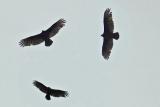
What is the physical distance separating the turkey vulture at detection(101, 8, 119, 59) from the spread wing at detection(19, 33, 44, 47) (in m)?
3.19

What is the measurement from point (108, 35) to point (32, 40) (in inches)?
153

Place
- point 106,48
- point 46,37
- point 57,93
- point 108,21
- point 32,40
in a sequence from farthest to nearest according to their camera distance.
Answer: point 106,48, point 32,40, point 46,37, point 108,21, point 57,93

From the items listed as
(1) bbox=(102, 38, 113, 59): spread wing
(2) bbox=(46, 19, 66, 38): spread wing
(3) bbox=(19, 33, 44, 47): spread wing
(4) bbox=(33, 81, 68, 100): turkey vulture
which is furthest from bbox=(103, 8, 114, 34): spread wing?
(4) bbox=(33, 81, 68, 100): turkey vulture

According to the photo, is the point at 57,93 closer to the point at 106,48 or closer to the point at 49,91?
the point at 49,91

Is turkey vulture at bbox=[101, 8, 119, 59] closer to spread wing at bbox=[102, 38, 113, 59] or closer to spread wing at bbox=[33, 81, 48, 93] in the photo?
spread wing at bbox=[102, 38, 113, 59]

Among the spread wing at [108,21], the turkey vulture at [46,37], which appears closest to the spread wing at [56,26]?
the turkey vulture at [46,37]

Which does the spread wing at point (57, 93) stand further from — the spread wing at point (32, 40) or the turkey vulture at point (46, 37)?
the spread wing at point (32, 40)

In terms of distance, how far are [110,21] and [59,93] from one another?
4378 millimetres

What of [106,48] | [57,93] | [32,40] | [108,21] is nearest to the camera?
[57,93]

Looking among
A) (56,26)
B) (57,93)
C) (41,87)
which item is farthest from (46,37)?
(57,93)

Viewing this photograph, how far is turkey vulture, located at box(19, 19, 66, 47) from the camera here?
32594 millimetres

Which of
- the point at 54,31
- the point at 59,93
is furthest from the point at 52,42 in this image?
the point at 59,93

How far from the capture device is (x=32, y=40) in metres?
33.2

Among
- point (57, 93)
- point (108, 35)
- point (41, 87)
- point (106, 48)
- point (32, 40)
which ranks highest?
point (108, 35)
